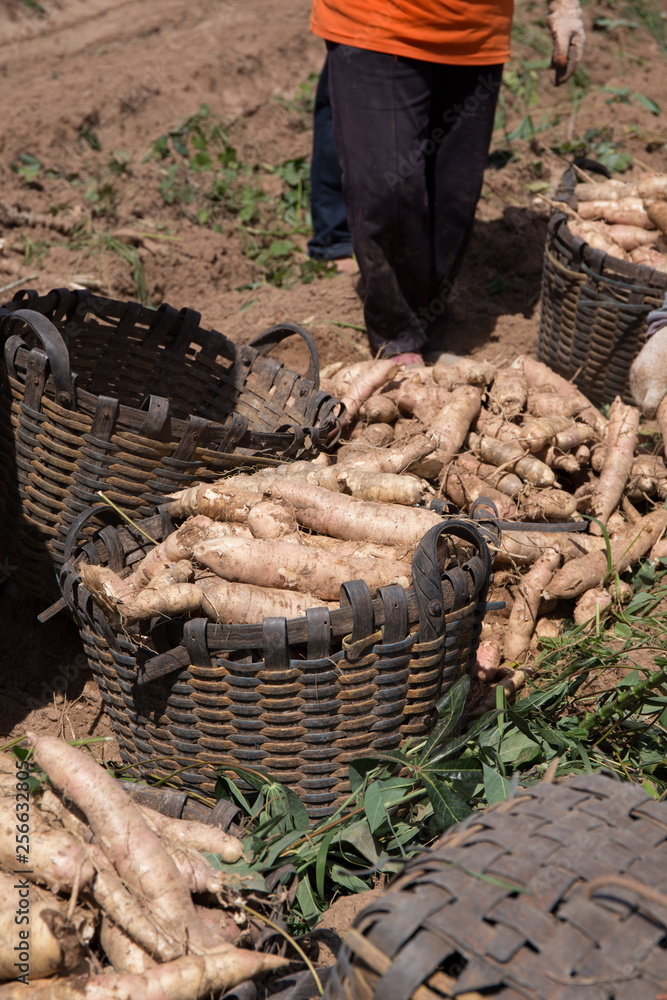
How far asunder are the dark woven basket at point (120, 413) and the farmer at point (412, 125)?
0.97 metres

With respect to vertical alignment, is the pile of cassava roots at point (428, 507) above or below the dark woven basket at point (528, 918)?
below

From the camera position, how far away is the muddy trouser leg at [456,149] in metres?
3.72

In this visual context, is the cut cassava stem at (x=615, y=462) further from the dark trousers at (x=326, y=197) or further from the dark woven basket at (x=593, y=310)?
the dark trousers at (x=326, y=197)

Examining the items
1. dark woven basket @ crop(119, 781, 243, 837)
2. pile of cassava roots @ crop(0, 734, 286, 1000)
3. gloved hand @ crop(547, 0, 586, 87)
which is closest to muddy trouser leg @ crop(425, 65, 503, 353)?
gloved hand @ crop(547, 0, 586, 87)

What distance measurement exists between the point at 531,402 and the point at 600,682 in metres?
1.25

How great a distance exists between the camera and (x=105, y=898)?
1558 mm

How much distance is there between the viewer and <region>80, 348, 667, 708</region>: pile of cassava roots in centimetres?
214

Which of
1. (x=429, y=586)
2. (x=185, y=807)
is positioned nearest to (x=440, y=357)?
(x=429, y=586)

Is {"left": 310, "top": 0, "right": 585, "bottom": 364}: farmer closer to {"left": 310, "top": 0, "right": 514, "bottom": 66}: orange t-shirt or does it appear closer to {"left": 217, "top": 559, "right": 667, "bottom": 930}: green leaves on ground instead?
{"left": 310, "top": 0, "right": 514, "bottom": 66}: orange t-shirt

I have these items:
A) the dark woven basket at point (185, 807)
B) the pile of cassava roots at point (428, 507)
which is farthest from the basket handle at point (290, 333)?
the dark woven basket at point (185, 807)

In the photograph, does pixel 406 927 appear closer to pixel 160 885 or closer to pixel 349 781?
pixel 160 885

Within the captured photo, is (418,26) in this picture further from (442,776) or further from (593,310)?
(442,776)

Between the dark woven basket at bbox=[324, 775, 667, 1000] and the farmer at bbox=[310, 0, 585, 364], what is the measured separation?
9.16ft

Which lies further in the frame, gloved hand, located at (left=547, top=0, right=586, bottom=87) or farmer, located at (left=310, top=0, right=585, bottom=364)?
gloved hand, located at (left=547, top=0, right=586, bottom=87)
